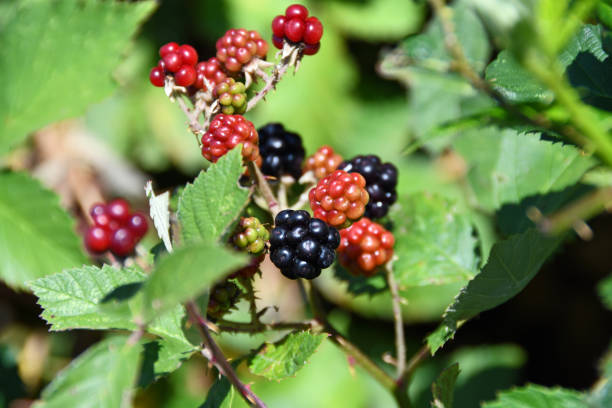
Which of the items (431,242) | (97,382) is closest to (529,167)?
(431,242)

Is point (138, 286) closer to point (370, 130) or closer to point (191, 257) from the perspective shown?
point (191, 257)

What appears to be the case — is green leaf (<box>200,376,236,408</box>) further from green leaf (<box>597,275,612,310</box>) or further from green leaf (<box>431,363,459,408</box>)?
green leaf (<box>597,275,612,310</box>)

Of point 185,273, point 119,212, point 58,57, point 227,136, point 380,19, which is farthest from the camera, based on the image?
point 380,19

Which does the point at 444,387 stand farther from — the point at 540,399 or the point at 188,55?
the point at 188,55

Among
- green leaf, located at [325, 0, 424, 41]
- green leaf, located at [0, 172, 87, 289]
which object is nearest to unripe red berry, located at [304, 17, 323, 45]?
green leaf, located at [0, 172, 87, 289]

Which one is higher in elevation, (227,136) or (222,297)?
(227,136)

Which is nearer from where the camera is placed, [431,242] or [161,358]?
[161,358]

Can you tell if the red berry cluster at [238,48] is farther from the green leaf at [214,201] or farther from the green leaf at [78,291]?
the green leaf at [78,291]
